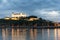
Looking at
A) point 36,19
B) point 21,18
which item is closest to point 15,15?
point 21,18

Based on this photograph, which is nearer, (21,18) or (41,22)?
(41,22)

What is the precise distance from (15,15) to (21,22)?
980 centimetres

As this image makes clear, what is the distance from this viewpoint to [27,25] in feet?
376

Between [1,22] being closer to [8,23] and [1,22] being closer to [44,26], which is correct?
[8,23]

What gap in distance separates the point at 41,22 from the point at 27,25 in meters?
8.66

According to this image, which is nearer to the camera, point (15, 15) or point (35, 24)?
point (35, 24)

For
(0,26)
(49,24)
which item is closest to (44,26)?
(49,24)

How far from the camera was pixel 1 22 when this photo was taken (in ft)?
356

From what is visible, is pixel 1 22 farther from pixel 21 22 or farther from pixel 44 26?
pixel 44 26

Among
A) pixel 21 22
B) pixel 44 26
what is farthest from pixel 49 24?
pixel 21 22

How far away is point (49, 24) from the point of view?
113062 mm

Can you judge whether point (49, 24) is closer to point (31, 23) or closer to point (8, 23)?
point (31, 23)

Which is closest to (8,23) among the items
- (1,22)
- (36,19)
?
(1,22)

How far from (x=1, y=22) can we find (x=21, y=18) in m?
10.4
